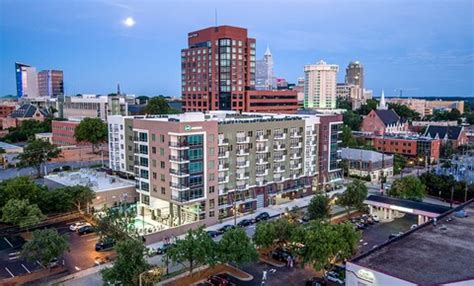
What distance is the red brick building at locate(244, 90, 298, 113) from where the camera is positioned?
407ft

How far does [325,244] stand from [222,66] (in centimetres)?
9505

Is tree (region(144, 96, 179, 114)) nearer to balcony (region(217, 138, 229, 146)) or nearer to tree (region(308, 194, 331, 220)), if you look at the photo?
balcony (region(217, 138, 229, 146))

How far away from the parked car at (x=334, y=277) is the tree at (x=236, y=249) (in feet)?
21.9

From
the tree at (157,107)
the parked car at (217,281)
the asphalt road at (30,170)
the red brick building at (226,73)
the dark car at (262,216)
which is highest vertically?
the red brick building at (226,73)

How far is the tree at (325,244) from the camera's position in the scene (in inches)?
1347

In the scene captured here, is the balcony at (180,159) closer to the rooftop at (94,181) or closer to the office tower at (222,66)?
the rooftop at (94,181)

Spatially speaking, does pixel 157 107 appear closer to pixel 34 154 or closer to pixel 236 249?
pixel 34 154

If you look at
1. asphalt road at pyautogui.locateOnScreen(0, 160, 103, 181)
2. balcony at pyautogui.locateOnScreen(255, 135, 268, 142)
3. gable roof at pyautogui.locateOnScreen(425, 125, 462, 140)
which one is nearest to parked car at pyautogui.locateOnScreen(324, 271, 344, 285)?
balcony at pyautogui.locateOnScreen(255, 135, 268, 142)

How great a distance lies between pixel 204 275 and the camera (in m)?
38.1

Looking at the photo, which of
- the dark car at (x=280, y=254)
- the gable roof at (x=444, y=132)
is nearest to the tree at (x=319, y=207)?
the dark car at (x=280, y=254)

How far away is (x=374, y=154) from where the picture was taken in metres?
84.6

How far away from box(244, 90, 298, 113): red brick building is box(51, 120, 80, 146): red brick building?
51.1 m

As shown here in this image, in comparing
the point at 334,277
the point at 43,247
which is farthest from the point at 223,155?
the point at 43,247

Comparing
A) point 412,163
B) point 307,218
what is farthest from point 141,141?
point 412,163
